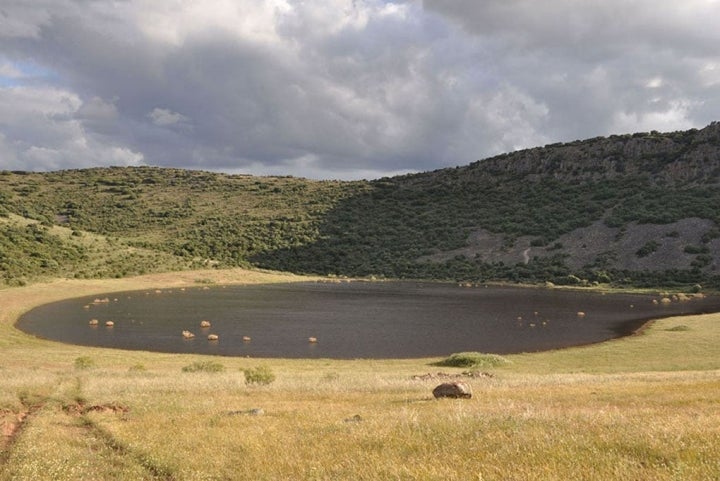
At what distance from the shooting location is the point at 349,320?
220 ft

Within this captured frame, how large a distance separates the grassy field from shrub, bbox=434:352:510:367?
25.8 feet

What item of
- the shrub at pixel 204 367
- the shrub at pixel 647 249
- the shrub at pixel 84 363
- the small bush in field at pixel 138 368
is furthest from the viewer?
the shrub at pixel 647 249

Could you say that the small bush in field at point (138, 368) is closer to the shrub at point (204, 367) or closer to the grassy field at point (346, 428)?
the grassy field at point (346, 428)

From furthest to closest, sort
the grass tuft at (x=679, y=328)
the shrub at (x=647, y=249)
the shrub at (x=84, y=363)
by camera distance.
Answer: the shrub at (x=647, y=249) → the grass tuft at (x=679, y=328) → the shrub at (x=84, y=363)

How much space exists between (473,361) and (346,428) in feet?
90.2

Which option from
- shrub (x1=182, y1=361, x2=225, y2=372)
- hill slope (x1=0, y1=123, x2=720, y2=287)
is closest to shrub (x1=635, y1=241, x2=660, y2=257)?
hill slope (x1=0, y1=123, x2=720, y2=287)

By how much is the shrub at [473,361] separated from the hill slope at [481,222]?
262ft

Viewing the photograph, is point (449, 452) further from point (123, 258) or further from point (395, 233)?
point (395, 233)

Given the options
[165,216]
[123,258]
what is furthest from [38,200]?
[123,258]

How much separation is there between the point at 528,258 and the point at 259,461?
131200 mm

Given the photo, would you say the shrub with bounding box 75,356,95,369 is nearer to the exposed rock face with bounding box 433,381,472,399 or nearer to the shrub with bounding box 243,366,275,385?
the shrub with bounding box 243,366,275,385

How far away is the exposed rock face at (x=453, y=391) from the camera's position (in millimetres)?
22625

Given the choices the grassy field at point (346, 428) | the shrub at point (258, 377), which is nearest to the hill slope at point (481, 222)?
the shrub at point (258, 377)

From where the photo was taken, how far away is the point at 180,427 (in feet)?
56.5
